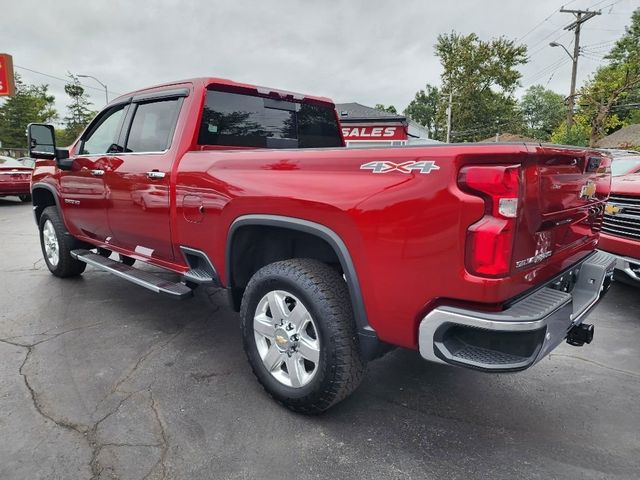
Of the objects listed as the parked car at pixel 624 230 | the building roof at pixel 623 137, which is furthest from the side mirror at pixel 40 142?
the building roof at pixel 623 137

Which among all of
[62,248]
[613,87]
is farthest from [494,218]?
[613,87]

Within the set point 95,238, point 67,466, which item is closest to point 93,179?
point 95,238

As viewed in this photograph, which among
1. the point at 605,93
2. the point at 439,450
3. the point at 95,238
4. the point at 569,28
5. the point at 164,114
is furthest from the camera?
the point at 605,93

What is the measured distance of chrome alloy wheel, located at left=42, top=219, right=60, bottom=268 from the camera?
17.0 feet

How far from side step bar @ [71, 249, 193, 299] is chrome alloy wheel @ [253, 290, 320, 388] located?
856 mm

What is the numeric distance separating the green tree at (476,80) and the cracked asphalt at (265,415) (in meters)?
50.6

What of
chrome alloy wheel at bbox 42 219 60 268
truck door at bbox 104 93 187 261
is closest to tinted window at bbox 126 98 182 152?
truck door at bbox 104 93 187 261

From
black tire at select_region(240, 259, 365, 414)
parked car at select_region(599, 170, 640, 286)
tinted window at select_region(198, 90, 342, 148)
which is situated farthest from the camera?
parked car at select_region(599, 170, 640, 286)

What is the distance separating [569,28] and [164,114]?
32424mm

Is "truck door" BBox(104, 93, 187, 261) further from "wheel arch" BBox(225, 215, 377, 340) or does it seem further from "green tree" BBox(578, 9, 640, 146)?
"green tree" BBox(578, 9, 640, 146)

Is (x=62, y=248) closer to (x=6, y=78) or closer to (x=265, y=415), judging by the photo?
(x=265, y=415)

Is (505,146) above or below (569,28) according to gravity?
below

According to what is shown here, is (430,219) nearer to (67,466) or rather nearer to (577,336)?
(577,336)

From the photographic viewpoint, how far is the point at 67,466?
2148mm
